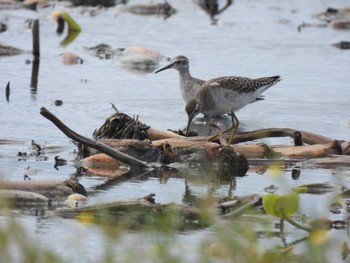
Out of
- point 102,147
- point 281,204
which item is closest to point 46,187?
point 102,147

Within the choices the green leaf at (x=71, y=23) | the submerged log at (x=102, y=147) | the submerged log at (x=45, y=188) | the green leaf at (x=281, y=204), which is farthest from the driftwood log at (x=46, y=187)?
the green leaf at (x=71, y=23)

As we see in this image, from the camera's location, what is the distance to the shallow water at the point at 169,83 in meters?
10.1

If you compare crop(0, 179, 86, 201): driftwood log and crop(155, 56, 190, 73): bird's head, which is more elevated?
crop(155, 56, 190, 73): bird's head

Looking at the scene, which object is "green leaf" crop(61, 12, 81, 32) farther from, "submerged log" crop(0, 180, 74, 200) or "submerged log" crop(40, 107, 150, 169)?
"submerged log" crop(0, 180, 74, 200)

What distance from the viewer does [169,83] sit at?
53.6ft

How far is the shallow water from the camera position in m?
10.1

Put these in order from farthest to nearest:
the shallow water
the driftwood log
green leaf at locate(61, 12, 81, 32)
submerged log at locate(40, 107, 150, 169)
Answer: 1. green leaf at locate(61, 12, 81, 32)
2. the shallow water
3. submerged log at locate(40, 107, 150, 169)
4. the driftwood log

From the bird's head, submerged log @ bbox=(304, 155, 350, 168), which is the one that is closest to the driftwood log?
submerged log @ bbox=(304, 155, 350, 168)

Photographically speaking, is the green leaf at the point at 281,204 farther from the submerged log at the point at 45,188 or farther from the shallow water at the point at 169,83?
the submerged log at the point at 45,188

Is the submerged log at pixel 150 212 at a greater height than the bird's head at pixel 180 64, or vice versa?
the bird's head at pixel 180 64

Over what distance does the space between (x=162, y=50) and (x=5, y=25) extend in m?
3.08

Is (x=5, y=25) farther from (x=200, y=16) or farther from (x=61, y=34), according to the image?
(x=200, y=16)

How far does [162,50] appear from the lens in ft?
61.4

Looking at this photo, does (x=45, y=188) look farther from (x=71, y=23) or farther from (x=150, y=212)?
(x=71, y=23)
